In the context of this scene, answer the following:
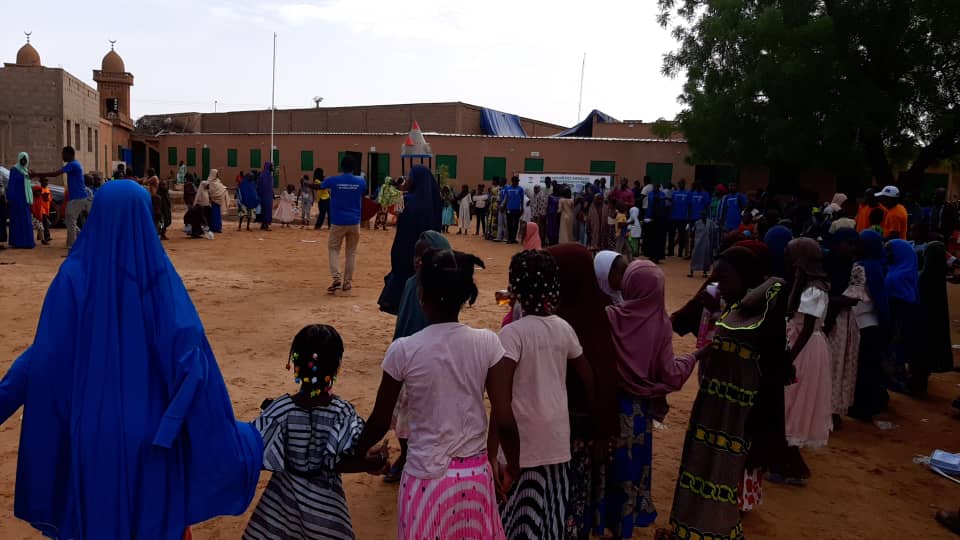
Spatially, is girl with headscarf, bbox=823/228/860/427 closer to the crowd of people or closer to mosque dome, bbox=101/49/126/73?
the crowd of people

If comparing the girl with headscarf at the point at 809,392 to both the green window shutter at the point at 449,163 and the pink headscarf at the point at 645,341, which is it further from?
the green window shutter at the point at 449,163

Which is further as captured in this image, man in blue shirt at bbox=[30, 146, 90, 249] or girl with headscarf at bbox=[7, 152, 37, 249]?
girl with headscarf at bbox=[7, 152, 37, 249]

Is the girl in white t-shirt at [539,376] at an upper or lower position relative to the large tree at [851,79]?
lower

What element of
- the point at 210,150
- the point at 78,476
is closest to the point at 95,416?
the point at 78,476

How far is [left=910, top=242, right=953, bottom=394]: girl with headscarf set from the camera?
629cm

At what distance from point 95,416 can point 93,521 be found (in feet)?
1.07

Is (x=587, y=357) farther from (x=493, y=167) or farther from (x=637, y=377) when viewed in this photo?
(x=493, y=167)

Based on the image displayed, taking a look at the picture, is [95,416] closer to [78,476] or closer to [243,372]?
[78,476]

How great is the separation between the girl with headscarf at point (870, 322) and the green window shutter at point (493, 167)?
22965 mm

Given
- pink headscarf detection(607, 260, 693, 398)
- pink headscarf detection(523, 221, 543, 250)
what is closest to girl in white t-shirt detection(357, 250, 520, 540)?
pink headscarf detection(607, 260, 693, 398)

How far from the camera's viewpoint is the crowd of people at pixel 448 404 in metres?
1.98

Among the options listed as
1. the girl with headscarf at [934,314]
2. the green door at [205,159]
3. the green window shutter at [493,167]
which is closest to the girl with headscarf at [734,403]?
the girl with headscarf at [934,314]

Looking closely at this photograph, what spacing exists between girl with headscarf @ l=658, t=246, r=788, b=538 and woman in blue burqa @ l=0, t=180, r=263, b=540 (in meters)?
2.13

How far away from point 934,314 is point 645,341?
15.0ft
